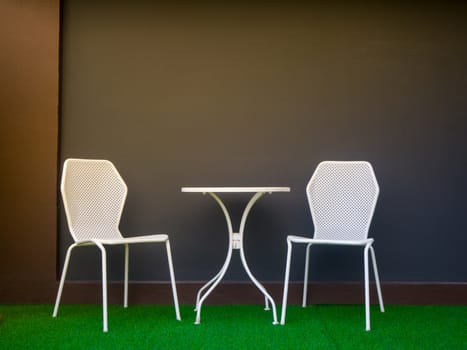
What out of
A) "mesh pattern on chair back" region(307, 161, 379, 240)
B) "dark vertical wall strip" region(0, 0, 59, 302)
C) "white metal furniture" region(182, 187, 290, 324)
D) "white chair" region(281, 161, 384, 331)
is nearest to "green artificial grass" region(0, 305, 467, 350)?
"white metal furniture" region(182, 187, 290, 324)

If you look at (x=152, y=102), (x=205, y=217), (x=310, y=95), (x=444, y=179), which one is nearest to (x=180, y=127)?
(x=152, y=102)

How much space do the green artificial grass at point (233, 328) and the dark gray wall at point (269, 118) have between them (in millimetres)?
398

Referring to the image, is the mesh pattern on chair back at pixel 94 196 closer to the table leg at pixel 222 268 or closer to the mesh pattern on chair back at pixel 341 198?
the table leg at pixel 222 268

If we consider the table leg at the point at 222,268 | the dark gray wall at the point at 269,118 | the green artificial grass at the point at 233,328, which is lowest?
the green artificial grass at the point at 233,328

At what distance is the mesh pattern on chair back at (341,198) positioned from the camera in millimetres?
3889

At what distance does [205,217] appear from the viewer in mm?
4191

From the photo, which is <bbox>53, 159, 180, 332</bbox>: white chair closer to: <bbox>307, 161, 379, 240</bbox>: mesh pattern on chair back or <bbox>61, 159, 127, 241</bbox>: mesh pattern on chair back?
<bbox>61, 159, 127, 241</bbox>: mesh pattern on chair back

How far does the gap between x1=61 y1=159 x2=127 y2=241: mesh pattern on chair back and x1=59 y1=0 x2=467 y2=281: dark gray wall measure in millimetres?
239

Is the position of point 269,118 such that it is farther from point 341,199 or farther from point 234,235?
point 234,235

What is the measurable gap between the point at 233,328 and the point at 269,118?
1.62 metres

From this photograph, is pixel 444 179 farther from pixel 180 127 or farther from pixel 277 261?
pixel 180 127

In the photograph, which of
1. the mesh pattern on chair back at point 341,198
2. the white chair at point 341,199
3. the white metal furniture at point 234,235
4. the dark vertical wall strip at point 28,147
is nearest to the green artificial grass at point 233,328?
the white metal furniture at point 234,235

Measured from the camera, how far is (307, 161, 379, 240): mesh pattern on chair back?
12.8 feet

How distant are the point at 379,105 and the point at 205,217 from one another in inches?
60.2
